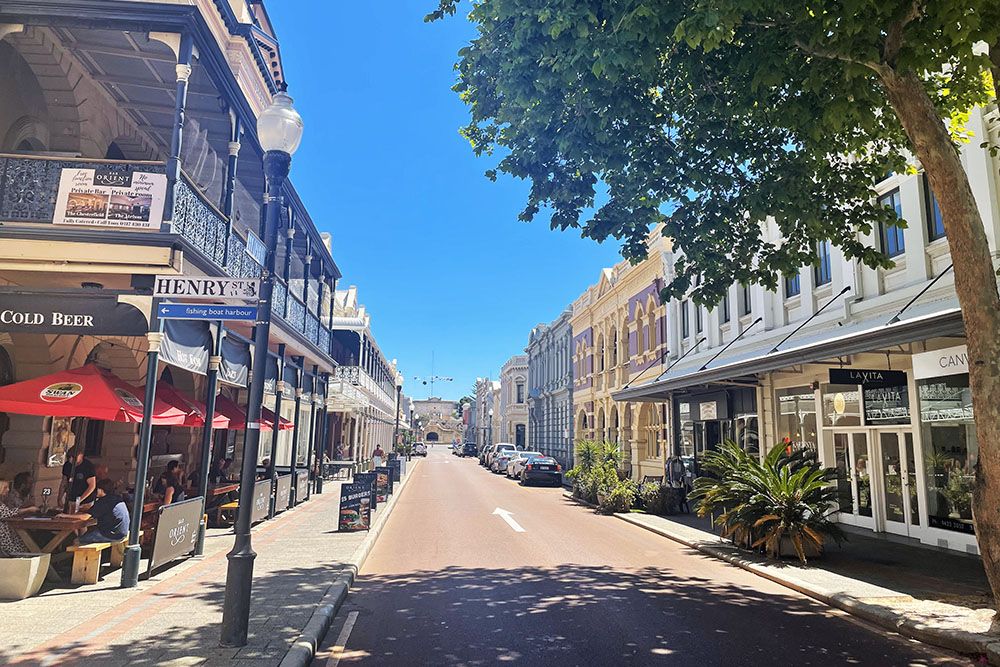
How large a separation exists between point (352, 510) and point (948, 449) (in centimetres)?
1158

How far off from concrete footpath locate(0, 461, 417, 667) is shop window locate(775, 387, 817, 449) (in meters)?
11.9

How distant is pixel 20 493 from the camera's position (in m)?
9.52

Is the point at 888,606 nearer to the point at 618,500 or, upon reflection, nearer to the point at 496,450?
the point at 618,500

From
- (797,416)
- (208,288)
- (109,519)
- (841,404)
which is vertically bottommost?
(109,519)

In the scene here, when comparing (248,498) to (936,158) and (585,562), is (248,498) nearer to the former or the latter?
(585,562)

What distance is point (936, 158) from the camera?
6.90 meters

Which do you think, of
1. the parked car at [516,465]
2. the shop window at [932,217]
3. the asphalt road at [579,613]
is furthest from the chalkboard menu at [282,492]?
the parked car at [516,465]

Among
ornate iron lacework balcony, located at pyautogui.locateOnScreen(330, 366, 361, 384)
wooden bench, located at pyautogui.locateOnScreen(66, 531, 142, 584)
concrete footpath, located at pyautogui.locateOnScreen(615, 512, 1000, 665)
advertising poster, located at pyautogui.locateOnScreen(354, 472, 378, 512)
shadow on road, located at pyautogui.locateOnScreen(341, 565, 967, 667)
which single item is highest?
ornate iron lacework balcony, located at pyautogui.locateOnScreen(330, 366, 361, 384)

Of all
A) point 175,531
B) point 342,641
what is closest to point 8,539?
point 175,531

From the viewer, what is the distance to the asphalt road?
19.8ft

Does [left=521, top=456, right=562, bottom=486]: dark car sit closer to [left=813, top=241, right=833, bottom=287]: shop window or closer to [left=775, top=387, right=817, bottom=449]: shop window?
[left=775, top=387, right=817, bottom=449]: shop window

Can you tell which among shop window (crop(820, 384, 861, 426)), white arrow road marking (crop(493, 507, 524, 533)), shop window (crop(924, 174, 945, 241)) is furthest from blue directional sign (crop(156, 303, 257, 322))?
shop window (crop(820, 384, 861, 426))

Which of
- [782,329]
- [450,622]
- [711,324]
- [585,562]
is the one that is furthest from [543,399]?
[450,622]

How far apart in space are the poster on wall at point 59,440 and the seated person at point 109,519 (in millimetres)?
4396
